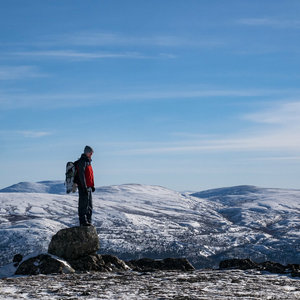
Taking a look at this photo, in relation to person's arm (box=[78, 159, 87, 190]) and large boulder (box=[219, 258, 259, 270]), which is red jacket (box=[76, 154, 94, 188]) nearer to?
person's arm (box=[78, 159, 87, 190])

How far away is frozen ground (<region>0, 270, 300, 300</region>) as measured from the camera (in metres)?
16.0

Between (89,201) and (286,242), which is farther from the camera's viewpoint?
(286,242)

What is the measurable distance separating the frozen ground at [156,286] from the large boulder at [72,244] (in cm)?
451

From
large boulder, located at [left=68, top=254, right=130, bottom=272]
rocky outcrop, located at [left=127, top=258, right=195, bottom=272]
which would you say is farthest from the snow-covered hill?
large boulder, located at [left=68, top=254, right=130, bottom=272]

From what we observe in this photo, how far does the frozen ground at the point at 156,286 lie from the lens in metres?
16.0

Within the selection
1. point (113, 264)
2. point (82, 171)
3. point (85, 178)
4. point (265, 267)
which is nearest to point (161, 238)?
point (113, 264)

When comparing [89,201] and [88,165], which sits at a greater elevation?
[88,165]

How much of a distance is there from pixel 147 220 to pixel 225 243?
44.8 meters

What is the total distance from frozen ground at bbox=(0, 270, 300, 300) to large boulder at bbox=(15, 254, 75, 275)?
1.89 m

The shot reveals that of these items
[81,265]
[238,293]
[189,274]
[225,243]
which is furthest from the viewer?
[225,243]

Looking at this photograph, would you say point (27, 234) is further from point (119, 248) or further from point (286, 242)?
point (286, 242)

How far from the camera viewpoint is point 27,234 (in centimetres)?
14612

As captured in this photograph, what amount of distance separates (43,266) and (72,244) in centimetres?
310

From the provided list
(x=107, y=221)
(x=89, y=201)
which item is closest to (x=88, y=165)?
(x=89, y=201)
